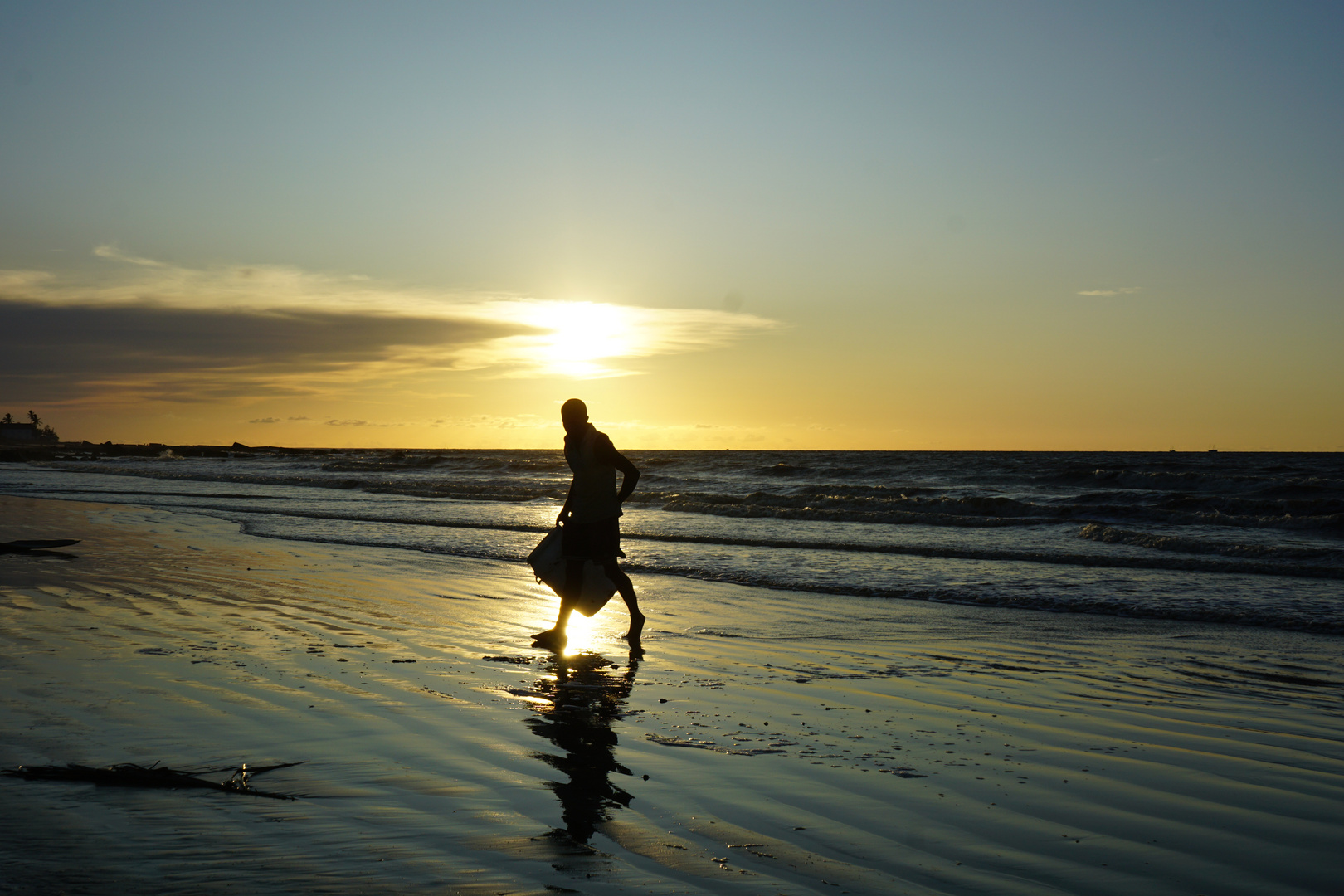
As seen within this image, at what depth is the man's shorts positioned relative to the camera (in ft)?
24.4

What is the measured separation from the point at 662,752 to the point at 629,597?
3.03m

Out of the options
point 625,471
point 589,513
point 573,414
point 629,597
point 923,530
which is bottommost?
point 629,597

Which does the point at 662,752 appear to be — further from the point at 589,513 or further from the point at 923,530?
the point at 923,530

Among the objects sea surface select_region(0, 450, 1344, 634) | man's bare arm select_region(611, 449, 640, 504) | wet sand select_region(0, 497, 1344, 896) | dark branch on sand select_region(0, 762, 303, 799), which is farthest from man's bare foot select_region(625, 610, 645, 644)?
dark branch on sand select_region(0, 762, 303, 799)

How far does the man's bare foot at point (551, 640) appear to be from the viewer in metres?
7.11

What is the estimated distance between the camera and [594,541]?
7.44 m

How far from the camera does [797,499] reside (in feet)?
93.4

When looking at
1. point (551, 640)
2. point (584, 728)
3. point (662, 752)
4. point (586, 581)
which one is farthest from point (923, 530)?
point (662, 752)

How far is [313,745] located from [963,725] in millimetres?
3352

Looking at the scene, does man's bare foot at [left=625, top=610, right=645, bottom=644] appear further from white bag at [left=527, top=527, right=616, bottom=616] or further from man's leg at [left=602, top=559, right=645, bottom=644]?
white bag at [left=527, top=527, right=616, bottom=616]

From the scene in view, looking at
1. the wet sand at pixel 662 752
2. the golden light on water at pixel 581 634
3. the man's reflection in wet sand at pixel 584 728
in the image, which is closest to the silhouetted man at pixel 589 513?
the golden light on water at pixel 581 634

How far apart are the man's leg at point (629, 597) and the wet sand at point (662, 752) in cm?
25

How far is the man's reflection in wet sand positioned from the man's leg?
0.27m

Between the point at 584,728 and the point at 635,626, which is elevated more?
the point at 635,626
